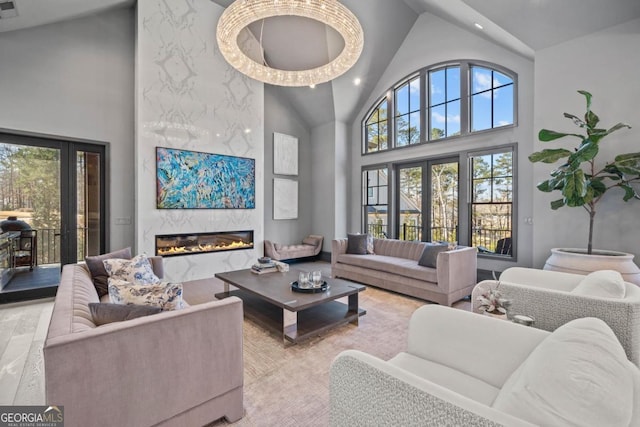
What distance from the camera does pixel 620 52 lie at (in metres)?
3.44

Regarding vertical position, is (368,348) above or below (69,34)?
below

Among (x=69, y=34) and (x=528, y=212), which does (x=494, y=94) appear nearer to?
(x=528, y=212)

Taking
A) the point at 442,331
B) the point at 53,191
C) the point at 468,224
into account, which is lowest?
the point at 442,331

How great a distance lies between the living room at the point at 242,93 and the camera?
11.7 feet

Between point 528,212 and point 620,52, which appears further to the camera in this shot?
point 528,212

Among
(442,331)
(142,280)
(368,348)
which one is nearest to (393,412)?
(442,331)

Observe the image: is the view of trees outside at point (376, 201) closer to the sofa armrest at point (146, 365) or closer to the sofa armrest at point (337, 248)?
the sofa armrest at point (337, 248)

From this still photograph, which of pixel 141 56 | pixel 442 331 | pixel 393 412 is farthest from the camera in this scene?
pixel 141 56

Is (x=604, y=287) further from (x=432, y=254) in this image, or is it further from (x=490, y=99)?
(x=490, y=99)

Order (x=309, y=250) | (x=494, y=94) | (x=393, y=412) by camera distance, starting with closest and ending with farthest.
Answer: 1. (x=393, y=412)
2. (x=494, y=94)
3. (x=309, y=250)

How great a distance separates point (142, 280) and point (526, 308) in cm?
326

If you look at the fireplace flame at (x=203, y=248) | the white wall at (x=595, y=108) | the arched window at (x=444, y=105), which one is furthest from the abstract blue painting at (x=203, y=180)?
the white wall at (x=595, y=108)

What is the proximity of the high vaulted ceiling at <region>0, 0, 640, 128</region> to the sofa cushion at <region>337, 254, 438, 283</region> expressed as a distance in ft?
10.9

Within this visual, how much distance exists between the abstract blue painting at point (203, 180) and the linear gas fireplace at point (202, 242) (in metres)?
0.53
